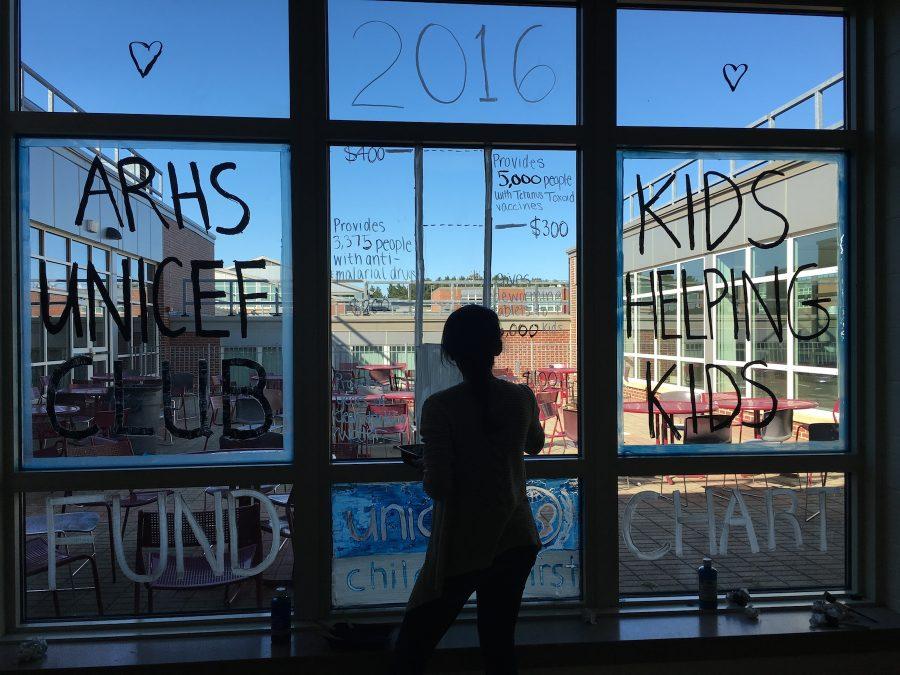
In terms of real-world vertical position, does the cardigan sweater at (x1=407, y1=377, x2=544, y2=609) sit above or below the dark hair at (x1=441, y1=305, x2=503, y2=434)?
below

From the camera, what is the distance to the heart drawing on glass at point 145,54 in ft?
9.32

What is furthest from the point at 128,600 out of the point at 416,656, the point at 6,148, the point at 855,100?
the point at 855,100

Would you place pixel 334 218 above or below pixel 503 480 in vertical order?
above

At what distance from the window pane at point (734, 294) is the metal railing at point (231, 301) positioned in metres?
1.55

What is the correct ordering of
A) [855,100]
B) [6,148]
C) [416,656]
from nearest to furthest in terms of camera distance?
[416,656] → [6,148] → [855,100]

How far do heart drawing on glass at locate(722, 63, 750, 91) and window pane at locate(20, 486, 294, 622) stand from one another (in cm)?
275

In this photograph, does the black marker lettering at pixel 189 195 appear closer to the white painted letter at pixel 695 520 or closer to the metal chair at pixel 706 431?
the metal chair at pixel 706 431

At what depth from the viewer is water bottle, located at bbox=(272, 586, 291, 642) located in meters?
2.65

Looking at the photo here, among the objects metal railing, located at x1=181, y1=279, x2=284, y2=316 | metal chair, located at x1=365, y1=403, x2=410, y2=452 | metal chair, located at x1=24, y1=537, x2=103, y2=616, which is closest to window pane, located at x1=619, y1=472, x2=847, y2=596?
metal chair, located at x1=365, y1=403, x2=410, y2=452

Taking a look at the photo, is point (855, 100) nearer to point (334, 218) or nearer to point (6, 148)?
point (334, 218)

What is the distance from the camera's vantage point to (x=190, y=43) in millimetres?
2896

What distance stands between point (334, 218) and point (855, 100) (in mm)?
2445

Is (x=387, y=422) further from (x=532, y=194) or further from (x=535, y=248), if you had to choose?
(x=532, y=194)

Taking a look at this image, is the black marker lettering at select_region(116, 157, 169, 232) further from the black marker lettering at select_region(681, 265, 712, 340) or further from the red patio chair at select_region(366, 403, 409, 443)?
the black marker lettering at select_region(681, 265, 712, 340)
